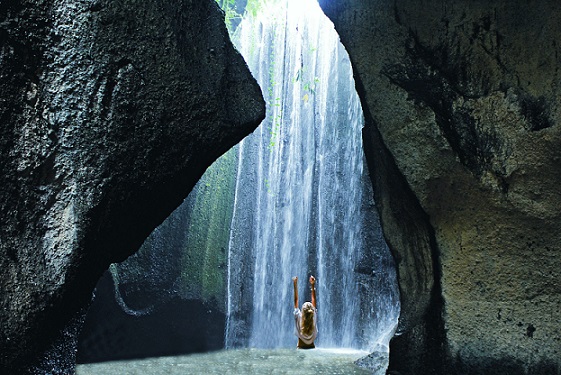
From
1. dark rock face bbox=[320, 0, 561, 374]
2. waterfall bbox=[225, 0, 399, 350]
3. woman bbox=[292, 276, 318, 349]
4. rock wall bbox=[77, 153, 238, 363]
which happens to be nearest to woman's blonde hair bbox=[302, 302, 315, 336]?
woman bbox=[292, 276, 318, 349]

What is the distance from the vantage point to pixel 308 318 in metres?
7.34

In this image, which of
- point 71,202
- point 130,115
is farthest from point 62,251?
point 130,115

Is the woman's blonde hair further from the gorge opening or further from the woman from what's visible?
the gorge opening

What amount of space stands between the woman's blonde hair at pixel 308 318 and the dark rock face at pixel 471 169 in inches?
87.3

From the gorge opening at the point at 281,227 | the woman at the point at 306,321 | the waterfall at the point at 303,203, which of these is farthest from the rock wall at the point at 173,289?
the woman at the point at 306,321

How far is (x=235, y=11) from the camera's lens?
42.4 ft

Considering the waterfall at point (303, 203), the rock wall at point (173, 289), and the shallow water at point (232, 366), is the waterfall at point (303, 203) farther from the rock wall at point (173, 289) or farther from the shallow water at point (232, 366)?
the shallow water at point (232, 366)

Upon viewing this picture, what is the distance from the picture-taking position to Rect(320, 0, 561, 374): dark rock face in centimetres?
414

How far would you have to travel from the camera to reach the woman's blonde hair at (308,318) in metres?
7.24

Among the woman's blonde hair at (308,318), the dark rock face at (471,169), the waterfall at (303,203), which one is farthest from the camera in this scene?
the waterfall at (303,203)

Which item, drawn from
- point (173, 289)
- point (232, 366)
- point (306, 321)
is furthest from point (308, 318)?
point (173, 289)

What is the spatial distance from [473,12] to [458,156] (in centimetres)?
133

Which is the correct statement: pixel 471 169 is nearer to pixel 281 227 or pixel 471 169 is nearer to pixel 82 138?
pixel 82 138

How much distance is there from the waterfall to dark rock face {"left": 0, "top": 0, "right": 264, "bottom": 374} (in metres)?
8.28
